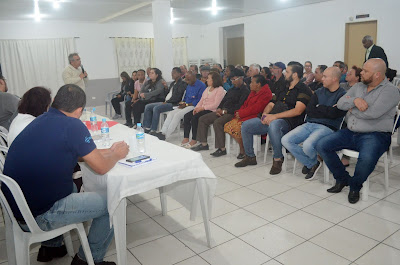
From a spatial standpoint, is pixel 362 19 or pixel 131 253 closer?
pixel 131 253

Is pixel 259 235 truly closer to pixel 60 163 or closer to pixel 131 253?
pixel 131 253

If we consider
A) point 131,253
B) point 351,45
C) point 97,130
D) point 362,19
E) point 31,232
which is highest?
→ point 362,19

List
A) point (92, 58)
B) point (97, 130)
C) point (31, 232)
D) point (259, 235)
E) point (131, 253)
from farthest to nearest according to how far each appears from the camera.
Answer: point (92, 58) < point (97, 130) < point (259, 235) < point (131, 253) < point (31, 232)

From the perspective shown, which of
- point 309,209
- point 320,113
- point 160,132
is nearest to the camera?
point 309,209

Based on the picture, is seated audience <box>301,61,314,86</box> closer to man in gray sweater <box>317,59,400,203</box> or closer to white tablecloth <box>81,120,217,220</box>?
man in gray sweater <box>317,59,400,203</box>

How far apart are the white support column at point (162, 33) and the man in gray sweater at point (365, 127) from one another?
440 centimetres

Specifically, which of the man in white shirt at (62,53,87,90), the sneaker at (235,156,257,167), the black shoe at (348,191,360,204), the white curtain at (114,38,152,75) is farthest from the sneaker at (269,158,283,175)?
the white curtain at (114,38,152,75)

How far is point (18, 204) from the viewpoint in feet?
5.14

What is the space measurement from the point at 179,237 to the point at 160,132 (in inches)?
124

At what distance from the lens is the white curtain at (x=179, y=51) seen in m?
11.2

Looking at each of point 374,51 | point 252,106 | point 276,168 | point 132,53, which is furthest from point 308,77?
point 132,53

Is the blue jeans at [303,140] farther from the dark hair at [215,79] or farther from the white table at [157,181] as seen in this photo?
the dark hair at [215,79]

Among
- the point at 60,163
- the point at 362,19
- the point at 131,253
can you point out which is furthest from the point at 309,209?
the point at 362,19

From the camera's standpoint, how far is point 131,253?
7.13 ft
